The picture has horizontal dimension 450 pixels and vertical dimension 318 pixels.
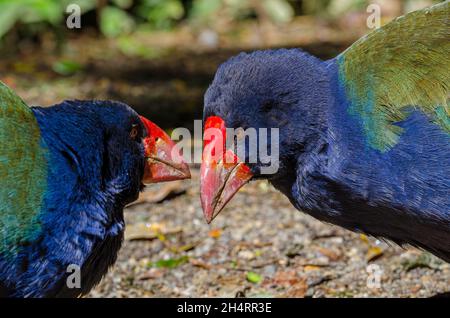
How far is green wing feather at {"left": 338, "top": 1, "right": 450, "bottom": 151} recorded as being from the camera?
3.22 meters

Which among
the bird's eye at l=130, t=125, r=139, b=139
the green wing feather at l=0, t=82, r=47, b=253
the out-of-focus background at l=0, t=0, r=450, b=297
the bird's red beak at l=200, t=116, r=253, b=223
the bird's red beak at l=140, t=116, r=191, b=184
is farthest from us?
the out-of-focus background at l=0, t=0, r=450, b=297

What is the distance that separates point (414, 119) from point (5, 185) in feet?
5.26

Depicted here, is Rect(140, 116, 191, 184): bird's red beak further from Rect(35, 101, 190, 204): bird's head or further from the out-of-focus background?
the out-of-focus background

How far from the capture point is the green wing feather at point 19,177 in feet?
9.87

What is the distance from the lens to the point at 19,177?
3.08 m

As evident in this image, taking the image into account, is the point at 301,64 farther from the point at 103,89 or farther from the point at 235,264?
the point at 103,89

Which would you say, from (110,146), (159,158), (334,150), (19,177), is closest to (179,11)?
(159,158)

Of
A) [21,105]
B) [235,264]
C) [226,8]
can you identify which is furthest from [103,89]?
[21,105]

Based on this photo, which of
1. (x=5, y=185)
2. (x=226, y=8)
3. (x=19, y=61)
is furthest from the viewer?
(x=226, y=8)

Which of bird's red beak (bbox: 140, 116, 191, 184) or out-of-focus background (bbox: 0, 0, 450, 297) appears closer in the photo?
bird's red beak (bbox: 140, 116, 191, 184)

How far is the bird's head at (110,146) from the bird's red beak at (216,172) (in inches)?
14.2

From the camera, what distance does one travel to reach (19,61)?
26.9 feet

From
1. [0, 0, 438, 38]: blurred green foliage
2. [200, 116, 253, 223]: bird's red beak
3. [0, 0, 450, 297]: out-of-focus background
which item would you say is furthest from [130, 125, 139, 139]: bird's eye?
[0, 0, 438, 38]: blurred green foliage

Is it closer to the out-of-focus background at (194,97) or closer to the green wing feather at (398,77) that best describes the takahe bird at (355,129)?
the green wing feather at (398,77)
